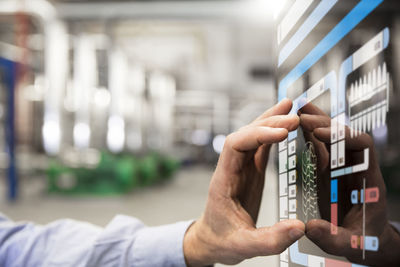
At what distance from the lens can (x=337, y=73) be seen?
21 centimetres

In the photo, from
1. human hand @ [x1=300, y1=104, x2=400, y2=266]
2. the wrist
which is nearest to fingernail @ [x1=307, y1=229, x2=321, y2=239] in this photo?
human hand @ [x1=300, y1=104, x2=400, y2=266]

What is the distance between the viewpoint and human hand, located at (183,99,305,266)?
265mm

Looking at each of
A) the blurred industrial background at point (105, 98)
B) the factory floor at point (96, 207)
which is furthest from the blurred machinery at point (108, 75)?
the factory floor at point (96, 207)

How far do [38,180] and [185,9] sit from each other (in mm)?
2560

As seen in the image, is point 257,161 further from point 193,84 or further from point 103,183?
point 193,84

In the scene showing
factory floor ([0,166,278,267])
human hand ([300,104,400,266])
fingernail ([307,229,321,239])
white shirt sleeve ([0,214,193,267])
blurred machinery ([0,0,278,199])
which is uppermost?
blurred machinery ([0,0,278,199])

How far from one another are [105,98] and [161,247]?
3893 millimetres

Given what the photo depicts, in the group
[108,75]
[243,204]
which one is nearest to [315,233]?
[243,204]

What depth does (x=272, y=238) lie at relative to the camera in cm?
27

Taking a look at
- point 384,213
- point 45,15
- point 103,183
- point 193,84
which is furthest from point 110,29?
point 193,84

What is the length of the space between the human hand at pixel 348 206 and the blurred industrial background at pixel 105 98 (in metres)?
0.02

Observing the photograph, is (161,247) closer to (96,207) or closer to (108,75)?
(96,207)

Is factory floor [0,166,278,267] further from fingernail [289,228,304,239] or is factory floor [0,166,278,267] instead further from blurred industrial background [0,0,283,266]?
fingernail [289,228,304,239]

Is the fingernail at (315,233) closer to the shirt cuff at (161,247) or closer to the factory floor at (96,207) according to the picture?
the shirt cuff at (161,247)
